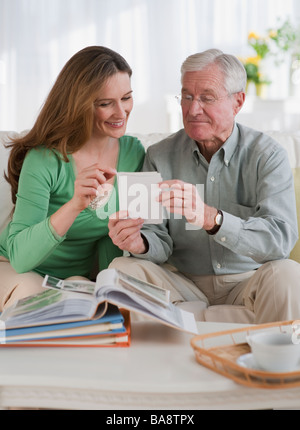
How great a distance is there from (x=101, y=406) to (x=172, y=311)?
27 centimetres

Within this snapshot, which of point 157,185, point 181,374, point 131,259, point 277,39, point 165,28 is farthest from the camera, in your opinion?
point 165,28

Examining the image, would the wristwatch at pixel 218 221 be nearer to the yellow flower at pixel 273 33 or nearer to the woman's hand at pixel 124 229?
the woman's hand at pixel 124 229

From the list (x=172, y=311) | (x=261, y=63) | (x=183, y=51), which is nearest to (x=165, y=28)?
(x=183, y=51)

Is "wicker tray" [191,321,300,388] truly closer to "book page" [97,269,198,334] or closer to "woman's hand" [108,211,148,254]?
"book page" [97,269,198,334]

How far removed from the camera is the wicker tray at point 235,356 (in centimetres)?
109

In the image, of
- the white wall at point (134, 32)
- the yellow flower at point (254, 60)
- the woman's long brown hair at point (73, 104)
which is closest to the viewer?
the woman's long brown hair at point (73, 104)

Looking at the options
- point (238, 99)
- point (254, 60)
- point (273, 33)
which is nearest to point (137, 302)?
point (238, 99)

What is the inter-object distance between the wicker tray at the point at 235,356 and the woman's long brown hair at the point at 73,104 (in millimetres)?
901

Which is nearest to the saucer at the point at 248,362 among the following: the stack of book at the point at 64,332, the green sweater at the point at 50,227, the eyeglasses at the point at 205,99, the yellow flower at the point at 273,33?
the stack of book at the point at 64,332

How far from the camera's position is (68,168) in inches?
78.7

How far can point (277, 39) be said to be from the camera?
5.04 metres

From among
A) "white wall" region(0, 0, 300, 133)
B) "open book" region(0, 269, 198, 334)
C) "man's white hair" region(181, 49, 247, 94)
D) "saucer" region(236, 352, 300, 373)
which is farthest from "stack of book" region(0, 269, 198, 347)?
"white wall" region(0, 0, 300, 133)

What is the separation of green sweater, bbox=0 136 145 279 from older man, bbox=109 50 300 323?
0.47ft
